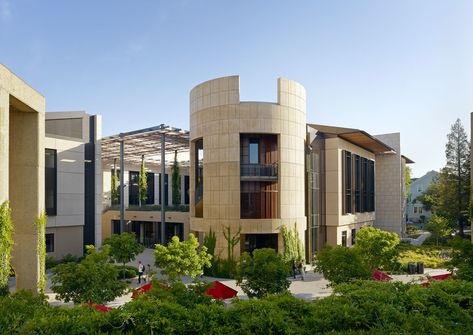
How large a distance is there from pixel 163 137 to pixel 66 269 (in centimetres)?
2411

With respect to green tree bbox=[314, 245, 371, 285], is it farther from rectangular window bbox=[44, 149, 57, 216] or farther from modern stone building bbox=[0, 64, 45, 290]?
rectangular window bbox=[44, 149, 57, 216]

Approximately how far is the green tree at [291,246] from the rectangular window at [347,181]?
37.4 feet

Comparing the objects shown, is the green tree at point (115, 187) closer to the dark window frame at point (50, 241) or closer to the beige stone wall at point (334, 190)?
the dark window frame at point (50, 241)

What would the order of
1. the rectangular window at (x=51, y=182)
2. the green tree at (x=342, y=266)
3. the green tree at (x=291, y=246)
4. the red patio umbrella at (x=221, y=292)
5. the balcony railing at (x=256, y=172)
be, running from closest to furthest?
the red patio umbrella at (x=221, y=292), the green tree at (x=342, y=266), the green tree at (x=291, y=246), the balcony railing at (x=256, y=172), the rectangular window at (x=51, y=182)

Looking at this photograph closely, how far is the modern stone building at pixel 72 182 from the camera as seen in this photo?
32750 millimetres

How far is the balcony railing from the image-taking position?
31.1 metres

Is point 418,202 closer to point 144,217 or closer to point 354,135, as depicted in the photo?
point 354,135

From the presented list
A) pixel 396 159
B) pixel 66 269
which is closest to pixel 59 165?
pixel 66 269

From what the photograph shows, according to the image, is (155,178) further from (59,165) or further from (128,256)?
(128,256)

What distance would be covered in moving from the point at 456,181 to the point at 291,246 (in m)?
41.1

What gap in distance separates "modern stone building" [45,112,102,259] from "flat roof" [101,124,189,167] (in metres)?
5.35

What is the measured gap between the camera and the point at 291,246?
3112 centimetres

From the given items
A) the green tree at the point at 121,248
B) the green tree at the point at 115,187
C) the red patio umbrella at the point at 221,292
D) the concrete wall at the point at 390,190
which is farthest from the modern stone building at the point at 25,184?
the concrete wall at the point at 390,190

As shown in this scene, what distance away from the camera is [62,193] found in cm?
3359
